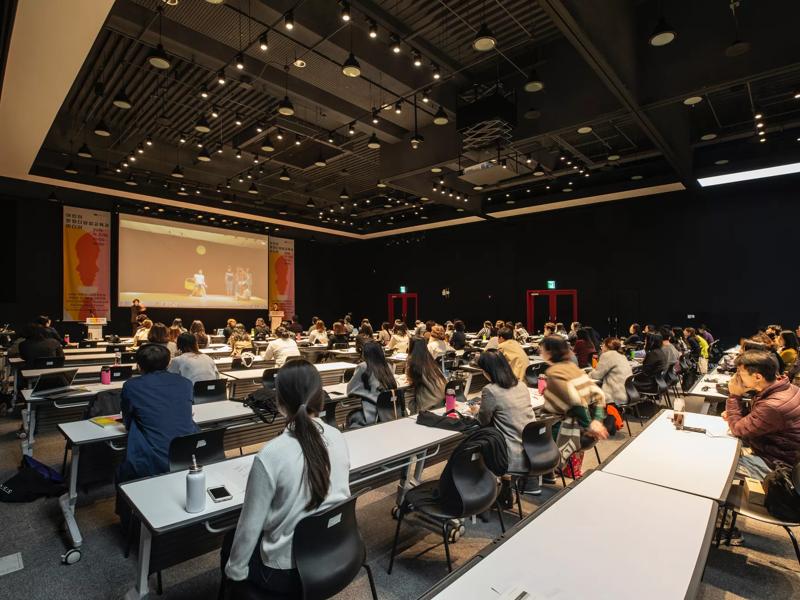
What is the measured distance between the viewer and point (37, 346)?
6.16 meters

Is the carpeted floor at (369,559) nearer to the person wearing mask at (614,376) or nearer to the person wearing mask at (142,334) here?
the person wearing mask at (614,376)

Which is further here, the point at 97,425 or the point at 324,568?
the point at 97,425

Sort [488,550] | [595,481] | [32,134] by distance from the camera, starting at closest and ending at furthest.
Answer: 1. [488,550]
2. [595,481]
3. [32,134]

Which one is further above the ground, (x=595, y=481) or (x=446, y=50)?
(x=446, y=50)

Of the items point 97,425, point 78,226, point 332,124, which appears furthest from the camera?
point 78,226

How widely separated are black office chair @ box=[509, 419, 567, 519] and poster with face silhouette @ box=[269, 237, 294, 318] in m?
14.7

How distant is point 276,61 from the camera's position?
22.9 feet

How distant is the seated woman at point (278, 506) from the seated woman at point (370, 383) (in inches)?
90.3

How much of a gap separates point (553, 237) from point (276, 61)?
409 inches

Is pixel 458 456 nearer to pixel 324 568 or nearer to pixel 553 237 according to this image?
pixel 324 568

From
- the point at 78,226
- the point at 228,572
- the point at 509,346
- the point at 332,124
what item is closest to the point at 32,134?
the point at 78,226

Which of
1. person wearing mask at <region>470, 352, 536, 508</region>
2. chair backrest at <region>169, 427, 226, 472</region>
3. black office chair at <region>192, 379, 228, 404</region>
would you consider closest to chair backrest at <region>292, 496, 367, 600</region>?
chair backrest at <region>169, 427, 226, 472</region>

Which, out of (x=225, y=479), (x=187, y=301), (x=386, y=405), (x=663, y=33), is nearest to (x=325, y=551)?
(x=225, y=479)

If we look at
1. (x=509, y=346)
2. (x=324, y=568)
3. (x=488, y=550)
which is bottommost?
(x=324, y=568)
